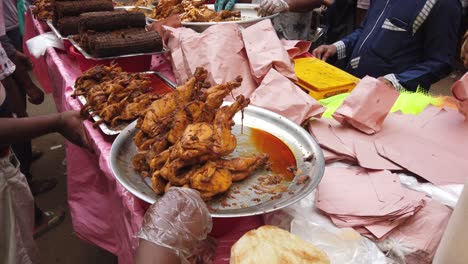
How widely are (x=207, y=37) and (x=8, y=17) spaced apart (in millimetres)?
2885

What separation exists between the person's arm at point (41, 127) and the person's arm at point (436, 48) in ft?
6.05

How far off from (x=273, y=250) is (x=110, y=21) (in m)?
2.13

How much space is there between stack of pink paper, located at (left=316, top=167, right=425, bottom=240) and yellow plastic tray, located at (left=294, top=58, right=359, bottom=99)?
0.74m

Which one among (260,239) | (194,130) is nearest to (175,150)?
(194,130)

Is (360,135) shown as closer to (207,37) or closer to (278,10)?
(207,37)

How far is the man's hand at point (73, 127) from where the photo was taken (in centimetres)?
173

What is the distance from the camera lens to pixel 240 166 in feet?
3.90

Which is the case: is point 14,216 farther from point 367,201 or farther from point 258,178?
point 367,201

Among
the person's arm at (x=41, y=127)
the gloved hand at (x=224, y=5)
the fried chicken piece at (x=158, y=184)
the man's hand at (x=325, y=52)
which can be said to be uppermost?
the fried chicken piece at (x=158, y=184)

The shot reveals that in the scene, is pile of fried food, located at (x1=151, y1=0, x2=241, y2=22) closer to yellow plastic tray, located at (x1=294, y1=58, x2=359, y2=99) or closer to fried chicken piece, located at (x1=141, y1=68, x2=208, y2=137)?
yellow plastic tray, located at (x1=294, y1=58, x2=359, y2=99)

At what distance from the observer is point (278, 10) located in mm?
3000

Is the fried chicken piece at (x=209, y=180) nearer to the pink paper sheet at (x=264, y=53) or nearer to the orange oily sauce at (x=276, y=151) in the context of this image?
the orange oily sauce at (x=276, y=151)

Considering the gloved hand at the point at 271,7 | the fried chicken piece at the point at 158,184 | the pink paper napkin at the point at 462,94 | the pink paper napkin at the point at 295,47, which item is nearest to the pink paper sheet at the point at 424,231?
the pink paper napkin at the point at 462,94

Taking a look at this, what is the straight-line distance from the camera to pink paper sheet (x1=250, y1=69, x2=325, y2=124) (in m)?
1.58
